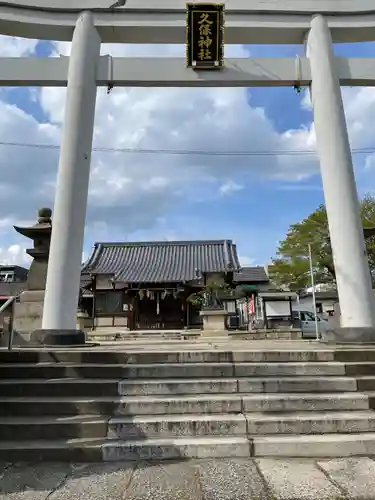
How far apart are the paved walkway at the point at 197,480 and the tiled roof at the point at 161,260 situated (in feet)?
64.4

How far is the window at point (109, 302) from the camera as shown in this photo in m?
23.0

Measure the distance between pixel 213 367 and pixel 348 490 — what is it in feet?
6.48

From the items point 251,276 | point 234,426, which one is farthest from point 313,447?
→ point 251,276

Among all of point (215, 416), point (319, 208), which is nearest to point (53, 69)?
point (215, 416)

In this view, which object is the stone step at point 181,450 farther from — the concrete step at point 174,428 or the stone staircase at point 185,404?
the concrete step at point 174,428

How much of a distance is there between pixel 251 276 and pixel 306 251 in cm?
681

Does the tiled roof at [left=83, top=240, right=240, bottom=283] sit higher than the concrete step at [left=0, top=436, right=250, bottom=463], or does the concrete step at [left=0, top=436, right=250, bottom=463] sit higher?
the tiled roof at [left=83, top=240, right=240, bottom=283]

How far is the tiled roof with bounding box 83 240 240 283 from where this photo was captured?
23.5 m

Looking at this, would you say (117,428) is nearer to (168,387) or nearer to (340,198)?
(168,387)

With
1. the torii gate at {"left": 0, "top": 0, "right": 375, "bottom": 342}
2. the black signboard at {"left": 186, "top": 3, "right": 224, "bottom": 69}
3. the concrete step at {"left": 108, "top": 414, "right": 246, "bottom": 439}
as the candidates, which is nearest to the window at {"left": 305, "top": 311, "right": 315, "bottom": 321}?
the torii gate at {"left": 0, "top": 0, "right": 375, "bottom": 342}

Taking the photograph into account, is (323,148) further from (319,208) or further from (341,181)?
(319,208)

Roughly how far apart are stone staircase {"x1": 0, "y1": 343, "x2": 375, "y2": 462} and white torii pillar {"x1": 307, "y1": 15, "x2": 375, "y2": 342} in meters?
1.57

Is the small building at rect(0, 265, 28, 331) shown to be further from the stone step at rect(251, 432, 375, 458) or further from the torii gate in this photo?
the stone step at rect(251, 432, 375, 458)

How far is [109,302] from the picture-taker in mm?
23234
